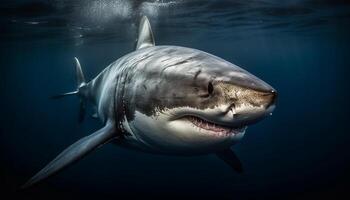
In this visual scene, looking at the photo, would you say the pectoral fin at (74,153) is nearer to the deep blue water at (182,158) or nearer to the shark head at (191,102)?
the shark head at (191,102)

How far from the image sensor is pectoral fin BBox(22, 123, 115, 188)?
3.47 m

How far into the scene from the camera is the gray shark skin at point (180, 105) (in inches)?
94.8

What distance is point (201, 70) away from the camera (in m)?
2.93

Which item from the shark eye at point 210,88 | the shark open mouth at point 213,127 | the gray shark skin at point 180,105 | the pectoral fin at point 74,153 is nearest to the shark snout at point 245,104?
the gray shark skin at point 180,105

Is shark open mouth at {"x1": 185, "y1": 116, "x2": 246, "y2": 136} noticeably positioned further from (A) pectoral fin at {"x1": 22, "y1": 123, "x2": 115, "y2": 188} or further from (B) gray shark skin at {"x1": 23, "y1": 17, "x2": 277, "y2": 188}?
(A) pectoral fin at {"x1": 22, "y1": 123, "x2": 115, "y2": 188}

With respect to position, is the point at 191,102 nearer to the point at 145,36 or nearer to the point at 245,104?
the point at 245,104

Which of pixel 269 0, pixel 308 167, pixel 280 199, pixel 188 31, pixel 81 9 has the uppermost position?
pixel 269 0

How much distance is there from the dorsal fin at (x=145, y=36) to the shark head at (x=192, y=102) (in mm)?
2084

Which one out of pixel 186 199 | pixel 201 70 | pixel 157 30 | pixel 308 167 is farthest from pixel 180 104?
pixel 157 30

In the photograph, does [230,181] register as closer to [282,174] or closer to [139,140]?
[282,174]

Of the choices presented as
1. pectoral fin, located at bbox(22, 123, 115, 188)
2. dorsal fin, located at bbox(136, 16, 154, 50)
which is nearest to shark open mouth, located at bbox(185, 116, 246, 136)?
pectoral fin, located at bbox(22, 123, 115, 188)

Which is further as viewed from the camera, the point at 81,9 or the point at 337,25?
the point at 337,25

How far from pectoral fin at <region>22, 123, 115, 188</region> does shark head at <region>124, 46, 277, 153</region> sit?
0.40 metres

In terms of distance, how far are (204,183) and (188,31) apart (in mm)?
20036
